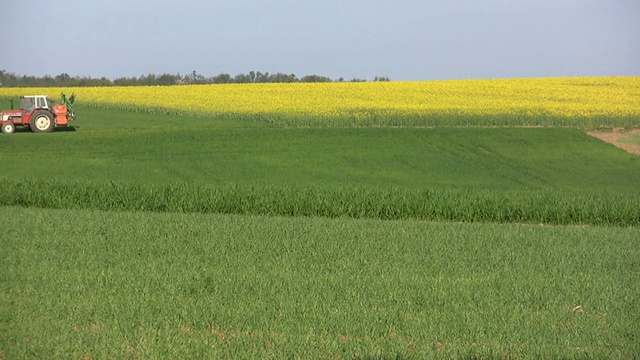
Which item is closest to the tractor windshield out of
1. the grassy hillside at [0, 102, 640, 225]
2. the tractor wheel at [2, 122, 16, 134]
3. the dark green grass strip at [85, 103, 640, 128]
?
the tractor wheel at [2, 122, 16, 134]

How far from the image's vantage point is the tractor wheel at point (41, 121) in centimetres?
3469

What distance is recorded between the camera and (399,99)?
46.0 metres

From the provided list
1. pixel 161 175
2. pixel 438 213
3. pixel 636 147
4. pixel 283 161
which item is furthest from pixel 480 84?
pixel 438 213

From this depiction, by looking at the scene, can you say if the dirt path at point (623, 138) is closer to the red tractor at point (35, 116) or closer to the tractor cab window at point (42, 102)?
the red tractor at point (35, 116)

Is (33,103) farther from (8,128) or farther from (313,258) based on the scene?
(313,258)

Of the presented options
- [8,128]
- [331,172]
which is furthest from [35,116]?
[331,172]

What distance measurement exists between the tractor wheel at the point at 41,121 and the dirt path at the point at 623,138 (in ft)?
75.4

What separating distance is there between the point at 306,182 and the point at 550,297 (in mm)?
17202

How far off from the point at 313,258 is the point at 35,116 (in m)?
24.7

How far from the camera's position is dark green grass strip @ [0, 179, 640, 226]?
69.2 ft

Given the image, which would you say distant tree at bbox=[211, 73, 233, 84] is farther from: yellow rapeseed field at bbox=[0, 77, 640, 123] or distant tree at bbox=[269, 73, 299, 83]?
yellow rapeseed field at bbox=[0, 77, 640, 123]

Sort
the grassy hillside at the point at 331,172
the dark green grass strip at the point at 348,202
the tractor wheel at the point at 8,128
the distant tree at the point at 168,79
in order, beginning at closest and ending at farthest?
the dark green grass strip at the point at 348,202 < the grassy hillside at the point at 331,172 < the tractor wheel at the point at 8,128 < the distant tree at the point at 168,79

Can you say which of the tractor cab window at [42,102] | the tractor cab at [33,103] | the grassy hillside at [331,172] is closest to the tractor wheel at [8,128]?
the tractor cab at [33,103]

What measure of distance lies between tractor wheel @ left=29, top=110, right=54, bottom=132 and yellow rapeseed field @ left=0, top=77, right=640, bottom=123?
10701mm
